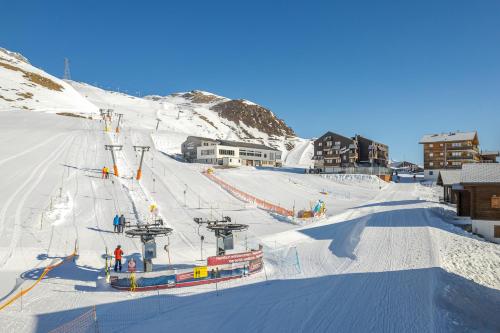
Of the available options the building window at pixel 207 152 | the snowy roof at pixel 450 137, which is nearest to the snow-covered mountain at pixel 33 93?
the building window at pixel 207 152

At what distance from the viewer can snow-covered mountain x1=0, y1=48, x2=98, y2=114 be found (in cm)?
10306

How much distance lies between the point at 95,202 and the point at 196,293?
2068cm

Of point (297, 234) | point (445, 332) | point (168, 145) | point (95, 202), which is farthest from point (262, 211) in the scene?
point (168, 145)

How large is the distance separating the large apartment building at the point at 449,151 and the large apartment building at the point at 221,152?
1518 inches

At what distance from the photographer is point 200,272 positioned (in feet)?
54.7

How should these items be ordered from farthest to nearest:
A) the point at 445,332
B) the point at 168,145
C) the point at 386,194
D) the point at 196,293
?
the point at 168,145, the point at 386,194, the point at 196,293, the point at 445,332

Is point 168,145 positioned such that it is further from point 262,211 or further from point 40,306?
point 40,306

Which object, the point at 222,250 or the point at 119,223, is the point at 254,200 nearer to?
the point at 119,223

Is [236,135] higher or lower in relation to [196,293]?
higher

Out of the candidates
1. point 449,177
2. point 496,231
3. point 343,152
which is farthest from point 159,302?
point 343,152

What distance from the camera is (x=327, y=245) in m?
24.1

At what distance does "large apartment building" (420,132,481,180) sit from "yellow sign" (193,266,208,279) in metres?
77.3

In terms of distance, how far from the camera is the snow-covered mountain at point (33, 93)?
338 feet

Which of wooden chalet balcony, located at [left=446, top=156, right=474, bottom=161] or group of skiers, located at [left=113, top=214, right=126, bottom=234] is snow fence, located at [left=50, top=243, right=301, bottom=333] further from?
wooden chalet balcony, located at [left=446, top=156, right=474, bottom=161]
